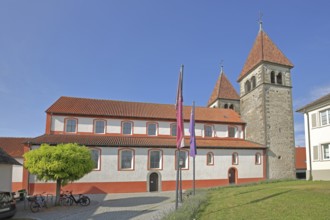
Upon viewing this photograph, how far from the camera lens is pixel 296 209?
36.4 ft

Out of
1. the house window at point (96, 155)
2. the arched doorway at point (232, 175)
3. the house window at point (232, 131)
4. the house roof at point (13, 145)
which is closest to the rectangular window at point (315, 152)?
the arched doorway at point (232, 175)

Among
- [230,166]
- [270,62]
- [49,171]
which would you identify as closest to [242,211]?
[49,171]

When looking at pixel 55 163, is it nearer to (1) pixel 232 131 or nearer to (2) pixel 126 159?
(2) pixel 126 159

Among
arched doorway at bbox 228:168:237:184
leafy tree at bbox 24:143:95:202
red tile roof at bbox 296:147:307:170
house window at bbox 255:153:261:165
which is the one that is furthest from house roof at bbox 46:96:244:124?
red tile roof at bbox 296:147:307:170

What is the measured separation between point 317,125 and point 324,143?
176cm

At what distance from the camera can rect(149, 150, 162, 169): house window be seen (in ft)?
102

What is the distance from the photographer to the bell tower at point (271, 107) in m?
34.5

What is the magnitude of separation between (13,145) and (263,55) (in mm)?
36209

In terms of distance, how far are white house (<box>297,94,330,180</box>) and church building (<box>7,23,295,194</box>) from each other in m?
8.62

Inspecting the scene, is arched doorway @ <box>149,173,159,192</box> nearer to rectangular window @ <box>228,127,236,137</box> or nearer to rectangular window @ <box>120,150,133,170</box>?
rectangular window @ <box>120,150,133,170</box>

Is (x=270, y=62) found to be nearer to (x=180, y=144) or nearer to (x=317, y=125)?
(x=317, y=125)

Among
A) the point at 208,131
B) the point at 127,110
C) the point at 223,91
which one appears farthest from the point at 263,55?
the point at 127,110

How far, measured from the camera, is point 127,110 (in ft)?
116

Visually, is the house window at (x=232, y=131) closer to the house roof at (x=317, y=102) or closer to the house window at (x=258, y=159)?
the house window at (x=258, y=159)
